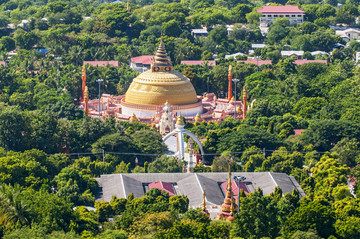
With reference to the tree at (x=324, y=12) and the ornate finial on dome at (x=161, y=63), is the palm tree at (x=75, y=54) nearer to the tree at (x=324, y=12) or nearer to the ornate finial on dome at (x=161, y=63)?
the ornate finial on dome at (x=161, y=63)

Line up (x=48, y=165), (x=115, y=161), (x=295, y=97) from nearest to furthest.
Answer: (x=48, y=165) < (x=115, y=161) < (x=295, y=97)

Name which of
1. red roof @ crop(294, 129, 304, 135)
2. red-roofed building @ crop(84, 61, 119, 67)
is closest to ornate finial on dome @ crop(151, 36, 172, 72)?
red roof @ crop(294, 129, 304, 135)

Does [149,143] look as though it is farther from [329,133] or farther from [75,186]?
[75,186]

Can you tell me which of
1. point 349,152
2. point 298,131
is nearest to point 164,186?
point 349,152

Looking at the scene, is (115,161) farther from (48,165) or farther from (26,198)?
(26,198)

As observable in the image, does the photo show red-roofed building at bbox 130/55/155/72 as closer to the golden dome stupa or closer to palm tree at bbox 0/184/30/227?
the golden dome stupa

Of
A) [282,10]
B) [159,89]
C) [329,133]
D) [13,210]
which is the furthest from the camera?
[282,10]

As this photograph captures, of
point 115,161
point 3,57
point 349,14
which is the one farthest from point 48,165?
point 349,14
